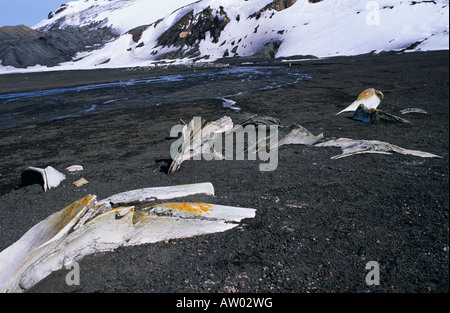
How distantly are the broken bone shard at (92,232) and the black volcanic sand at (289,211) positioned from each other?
9cm

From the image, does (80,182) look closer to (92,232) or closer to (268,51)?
(92,232)

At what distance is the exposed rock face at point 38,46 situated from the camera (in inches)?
2621

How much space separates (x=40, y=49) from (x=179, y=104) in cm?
7478

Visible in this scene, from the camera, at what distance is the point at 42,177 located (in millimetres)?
5891

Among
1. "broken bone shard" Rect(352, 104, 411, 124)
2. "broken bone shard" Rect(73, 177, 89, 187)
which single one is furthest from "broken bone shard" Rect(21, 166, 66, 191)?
"broken bone shard" Rect(352, 104, 411, 124)

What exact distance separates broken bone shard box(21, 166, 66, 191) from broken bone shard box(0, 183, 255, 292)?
9.35ft

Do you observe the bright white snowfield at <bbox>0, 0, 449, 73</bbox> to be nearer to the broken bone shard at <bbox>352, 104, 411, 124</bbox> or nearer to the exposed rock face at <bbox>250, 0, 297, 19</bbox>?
the exposed rock face at <bbox>250, 0, 297, 19</bbox>

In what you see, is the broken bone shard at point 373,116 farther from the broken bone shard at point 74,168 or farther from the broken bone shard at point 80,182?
the broken bone shard at point 74,168

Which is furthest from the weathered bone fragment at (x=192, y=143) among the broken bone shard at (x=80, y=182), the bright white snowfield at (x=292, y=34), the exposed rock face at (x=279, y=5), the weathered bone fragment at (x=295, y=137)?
the exposed rock face at (x=279, y=5)

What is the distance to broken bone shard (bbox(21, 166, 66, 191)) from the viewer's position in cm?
586

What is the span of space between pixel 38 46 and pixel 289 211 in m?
87.6

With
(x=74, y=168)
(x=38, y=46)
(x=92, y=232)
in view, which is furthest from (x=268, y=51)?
(x=38, y=46)

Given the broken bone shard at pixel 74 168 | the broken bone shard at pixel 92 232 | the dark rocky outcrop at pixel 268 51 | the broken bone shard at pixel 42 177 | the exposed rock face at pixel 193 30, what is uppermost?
the exposed rock face at pixel 193 30
